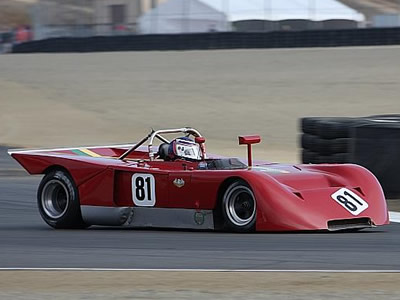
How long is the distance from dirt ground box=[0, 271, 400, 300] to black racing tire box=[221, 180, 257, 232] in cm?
178

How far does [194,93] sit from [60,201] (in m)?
17.8

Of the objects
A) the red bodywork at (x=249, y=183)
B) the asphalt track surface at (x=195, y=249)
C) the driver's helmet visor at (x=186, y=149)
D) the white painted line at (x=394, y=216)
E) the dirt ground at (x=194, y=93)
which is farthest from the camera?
the dirt ground at (x=194, y=93)

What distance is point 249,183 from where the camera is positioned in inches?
323

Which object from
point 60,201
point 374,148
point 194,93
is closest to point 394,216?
point 374,148

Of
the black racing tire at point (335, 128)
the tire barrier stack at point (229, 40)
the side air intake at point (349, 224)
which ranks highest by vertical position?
the tire barrier stack at point (229, 40)

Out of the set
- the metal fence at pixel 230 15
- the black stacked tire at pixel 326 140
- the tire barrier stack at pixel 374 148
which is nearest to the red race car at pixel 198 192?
the tire barrier stack at pixel 374 148

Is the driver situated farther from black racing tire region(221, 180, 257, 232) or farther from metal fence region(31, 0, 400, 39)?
metal fence region(31, 0, 400, 39)

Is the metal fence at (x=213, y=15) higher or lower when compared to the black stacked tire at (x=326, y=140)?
higher

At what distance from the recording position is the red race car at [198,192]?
821 centimetres

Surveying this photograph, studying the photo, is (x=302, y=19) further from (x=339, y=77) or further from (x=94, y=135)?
(x=94, y=135)

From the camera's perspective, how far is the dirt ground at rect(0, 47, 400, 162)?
73.9ft

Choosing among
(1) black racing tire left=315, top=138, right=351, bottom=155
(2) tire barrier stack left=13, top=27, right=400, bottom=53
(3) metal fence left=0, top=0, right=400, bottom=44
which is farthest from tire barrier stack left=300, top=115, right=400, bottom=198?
(3) metal fence left=0, top=0, right=400, bottom=44

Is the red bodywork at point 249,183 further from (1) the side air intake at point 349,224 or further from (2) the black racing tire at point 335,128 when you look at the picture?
(2) the black racing tire at point 335,128

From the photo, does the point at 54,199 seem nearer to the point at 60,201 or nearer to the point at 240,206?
the point at 60,201
